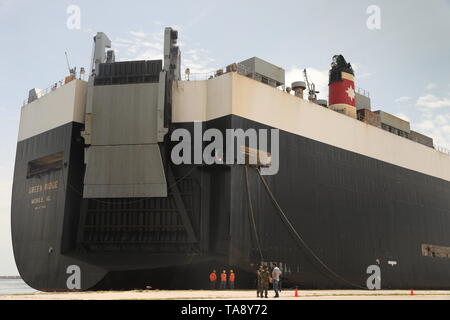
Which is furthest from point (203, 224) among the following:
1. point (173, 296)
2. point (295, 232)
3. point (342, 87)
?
point (342, 87)

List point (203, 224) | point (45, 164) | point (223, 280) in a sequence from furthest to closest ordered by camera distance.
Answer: point (45, 164)
point (203, 224)
point (223, 280)

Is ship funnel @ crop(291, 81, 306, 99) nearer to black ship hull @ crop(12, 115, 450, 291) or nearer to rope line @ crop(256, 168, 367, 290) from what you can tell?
black ship hull @ crop(12, 115, 450, 291)

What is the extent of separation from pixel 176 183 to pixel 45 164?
773 cm

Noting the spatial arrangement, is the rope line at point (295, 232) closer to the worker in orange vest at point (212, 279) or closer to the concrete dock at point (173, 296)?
the worker in orange vest at point (212, 279)

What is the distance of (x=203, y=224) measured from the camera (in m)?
20.6

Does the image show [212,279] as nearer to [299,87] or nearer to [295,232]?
[295,232]

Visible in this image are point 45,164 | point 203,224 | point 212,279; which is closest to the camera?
point 212,279

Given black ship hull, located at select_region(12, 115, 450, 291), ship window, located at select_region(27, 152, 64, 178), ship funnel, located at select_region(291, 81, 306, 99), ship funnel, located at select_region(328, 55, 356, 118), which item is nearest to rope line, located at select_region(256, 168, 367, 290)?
black ship hull, located at select_region(12, 115, 450, 291)

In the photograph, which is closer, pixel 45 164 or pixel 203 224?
pixel 203 224

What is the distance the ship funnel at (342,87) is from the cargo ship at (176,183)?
3852 mm

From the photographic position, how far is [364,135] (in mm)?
29156

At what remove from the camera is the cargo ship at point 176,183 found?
67.3ft
